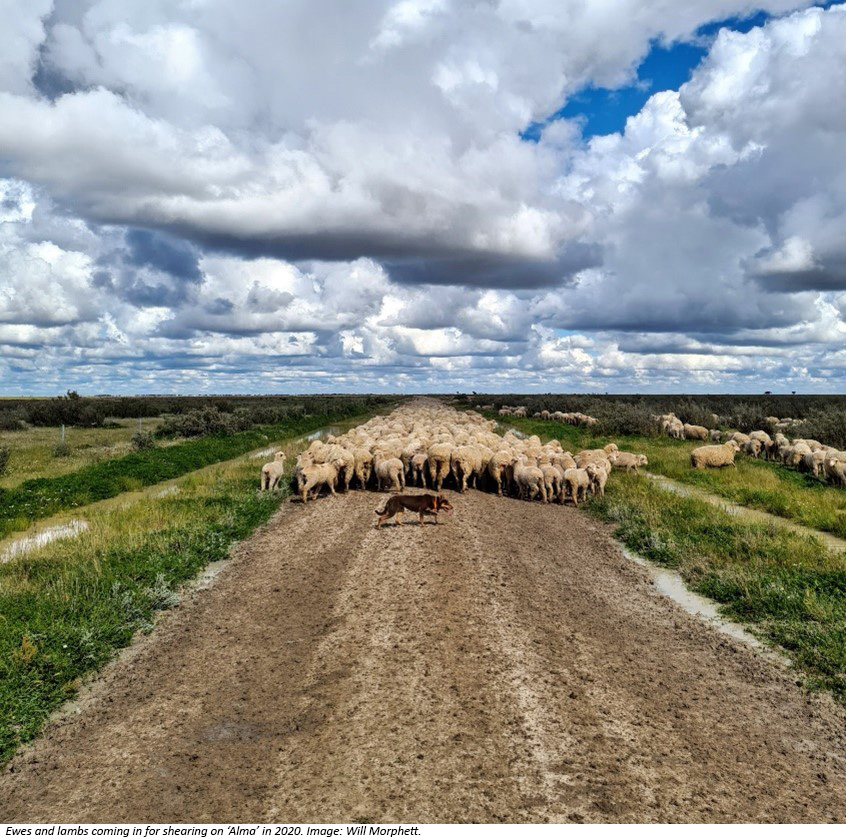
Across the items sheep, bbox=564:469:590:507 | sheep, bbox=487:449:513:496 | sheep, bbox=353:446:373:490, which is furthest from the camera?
sheep, bbox=353:446:373:490

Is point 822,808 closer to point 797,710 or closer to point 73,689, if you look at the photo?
point 797,710

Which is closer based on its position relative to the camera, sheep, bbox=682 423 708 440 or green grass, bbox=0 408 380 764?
green grass, bbox=0 408 380 764

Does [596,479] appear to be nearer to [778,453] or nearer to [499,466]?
[499,466]

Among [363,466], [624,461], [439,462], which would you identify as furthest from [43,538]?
[624,461]

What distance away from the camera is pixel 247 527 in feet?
50.6

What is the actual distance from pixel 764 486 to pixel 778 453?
11.9 m

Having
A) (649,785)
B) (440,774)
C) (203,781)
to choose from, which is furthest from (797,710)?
(203,781)

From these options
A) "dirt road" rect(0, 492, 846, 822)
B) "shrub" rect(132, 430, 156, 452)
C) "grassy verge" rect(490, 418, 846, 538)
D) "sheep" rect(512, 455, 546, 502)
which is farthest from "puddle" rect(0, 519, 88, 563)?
"shrub" rect(132, 430, 156, 452)

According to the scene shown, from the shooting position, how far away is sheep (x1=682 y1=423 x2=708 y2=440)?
3847 cm

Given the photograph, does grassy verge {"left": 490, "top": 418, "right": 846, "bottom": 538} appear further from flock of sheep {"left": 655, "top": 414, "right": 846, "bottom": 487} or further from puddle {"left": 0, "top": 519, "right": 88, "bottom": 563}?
puddle {"left": 0, "top": 519, "right": 88, "bottom": 563}

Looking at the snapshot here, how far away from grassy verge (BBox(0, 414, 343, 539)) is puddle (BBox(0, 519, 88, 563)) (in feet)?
2.57

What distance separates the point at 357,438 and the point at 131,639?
1657 cm

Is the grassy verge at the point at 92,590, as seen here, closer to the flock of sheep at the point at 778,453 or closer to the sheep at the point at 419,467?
the sheep at the point at 419,467

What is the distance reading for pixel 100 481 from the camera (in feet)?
73.2
